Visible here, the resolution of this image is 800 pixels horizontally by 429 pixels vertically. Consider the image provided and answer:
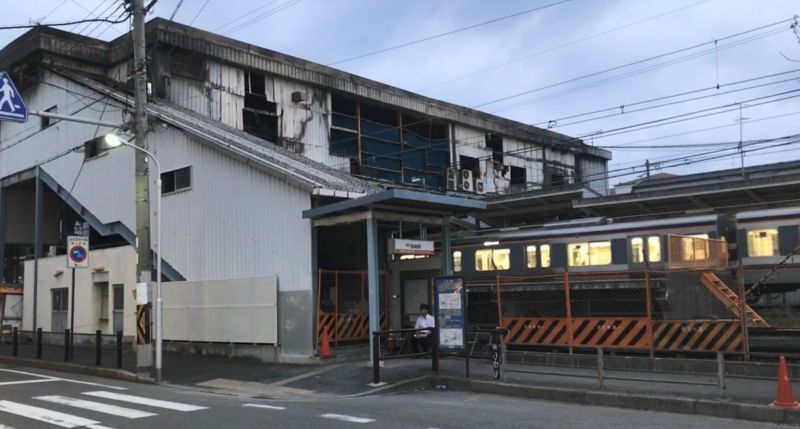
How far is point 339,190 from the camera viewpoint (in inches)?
670

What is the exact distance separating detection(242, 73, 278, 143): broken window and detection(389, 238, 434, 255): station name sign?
561 inches

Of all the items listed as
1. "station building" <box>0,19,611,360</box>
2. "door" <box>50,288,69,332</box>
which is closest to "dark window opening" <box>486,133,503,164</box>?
"station building" <box>0,19,611,360</box>

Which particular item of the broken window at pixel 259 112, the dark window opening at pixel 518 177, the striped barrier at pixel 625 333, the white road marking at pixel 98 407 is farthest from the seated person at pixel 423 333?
the dark window opening at pixel 518 177

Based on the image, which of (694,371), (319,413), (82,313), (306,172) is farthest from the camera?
(82,313)

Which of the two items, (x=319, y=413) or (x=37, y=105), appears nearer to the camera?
(x=319, y=413)

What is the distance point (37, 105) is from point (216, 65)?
9308 millimetres

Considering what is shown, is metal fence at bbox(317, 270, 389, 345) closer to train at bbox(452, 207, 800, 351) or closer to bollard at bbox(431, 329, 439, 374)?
train at bbox(452, 207, 800, 351)

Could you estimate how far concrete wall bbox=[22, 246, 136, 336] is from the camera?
76.1 ft

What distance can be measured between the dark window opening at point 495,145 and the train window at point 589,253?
1987 cm

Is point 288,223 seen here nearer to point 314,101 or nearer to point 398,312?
point 398,312

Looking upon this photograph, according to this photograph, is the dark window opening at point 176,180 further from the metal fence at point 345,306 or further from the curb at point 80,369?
the curb at point 80,369

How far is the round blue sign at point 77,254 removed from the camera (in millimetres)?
18609

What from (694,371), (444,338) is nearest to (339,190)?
(444,338)

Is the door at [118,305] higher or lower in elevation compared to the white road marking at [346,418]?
higher
